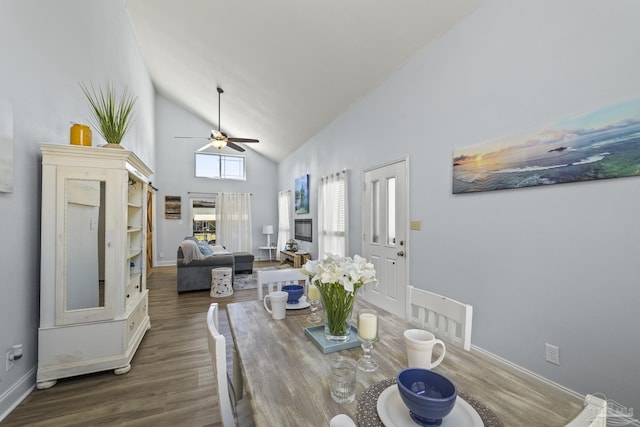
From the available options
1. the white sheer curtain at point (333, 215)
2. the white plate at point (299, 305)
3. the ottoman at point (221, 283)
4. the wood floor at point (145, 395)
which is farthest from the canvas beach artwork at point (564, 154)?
the ottoman at point (221, 283)

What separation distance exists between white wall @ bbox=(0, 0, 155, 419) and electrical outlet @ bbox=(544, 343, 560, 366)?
358cm

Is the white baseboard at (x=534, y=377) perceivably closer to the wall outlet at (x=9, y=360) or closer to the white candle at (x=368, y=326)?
the white candle at (x=368, y=326)

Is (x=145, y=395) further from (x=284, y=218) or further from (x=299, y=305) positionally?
(x=284, y=218)

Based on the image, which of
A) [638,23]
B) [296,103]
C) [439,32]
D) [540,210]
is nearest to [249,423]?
[540,210]

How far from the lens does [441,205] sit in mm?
2613

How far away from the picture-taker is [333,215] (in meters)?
4.70

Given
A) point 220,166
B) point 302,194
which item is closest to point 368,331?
point 302,194

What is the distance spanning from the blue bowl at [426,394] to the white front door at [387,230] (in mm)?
2314

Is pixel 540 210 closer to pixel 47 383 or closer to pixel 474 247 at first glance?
pixel 474 247

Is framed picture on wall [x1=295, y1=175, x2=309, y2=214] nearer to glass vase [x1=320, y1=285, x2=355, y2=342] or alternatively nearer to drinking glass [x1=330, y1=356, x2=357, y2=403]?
glass vase [x1=320, y1=285, x2=355, y2=342]

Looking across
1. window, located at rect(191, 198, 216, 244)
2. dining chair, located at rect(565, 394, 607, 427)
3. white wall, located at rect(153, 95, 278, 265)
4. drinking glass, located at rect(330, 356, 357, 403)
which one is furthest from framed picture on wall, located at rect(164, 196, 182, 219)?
dining chair, located at rect(565, 394, 607, 427)

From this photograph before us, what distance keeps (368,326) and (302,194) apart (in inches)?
208

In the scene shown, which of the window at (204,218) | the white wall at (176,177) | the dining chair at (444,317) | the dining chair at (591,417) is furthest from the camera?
the window at (204,218)

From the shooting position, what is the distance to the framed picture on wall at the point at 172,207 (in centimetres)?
729
